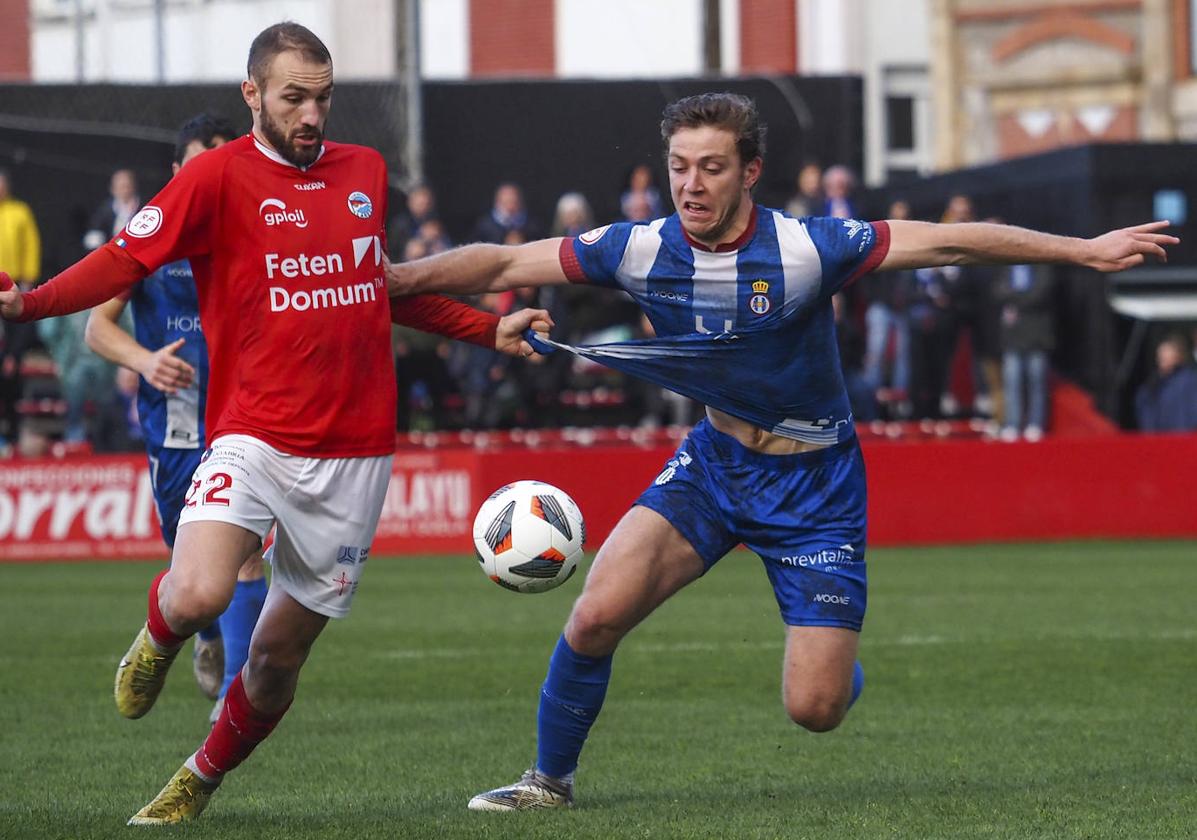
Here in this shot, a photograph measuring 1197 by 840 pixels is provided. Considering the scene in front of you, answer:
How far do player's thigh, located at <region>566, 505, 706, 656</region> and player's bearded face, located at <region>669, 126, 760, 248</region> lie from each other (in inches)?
39.1

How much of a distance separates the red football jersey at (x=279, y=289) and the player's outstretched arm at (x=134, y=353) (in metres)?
1.44

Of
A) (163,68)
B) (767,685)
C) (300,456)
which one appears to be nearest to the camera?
(300,456)

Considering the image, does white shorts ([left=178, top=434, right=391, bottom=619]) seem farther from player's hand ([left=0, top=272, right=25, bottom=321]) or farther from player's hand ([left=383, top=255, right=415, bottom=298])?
player's hand ([left=0, top=272, right=25, bottom=321])

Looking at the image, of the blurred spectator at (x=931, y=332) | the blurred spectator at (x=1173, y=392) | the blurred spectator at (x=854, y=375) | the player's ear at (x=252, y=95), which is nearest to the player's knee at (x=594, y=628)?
the player's ear at (x=252, y=95)

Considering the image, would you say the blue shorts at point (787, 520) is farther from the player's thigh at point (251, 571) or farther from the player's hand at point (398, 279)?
the player's thigh at point (251, 571)

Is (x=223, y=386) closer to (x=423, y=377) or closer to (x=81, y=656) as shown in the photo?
(x=81, y=656)

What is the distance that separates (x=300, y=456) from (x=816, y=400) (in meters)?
1.72

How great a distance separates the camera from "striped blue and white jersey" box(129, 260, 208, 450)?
909 centimetres

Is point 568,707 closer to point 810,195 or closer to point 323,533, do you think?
point 323,533

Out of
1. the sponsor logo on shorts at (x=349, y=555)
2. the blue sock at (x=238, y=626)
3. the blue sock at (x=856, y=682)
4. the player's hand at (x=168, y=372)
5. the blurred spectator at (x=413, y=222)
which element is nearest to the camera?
the sponsor logo on shorts at (x=349, y=555)

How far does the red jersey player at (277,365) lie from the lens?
6492 millimetres

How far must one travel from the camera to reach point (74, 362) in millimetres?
19062

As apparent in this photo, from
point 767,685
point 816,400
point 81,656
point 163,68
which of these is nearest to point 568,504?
point 816,400

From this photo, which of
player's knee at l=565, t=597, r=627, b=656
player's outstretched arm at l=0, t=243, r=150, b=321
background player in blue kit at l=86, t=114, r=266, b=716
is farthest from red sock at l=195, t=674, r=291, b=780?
background player in blue kit at l=86, t=114, r=266, b=716
